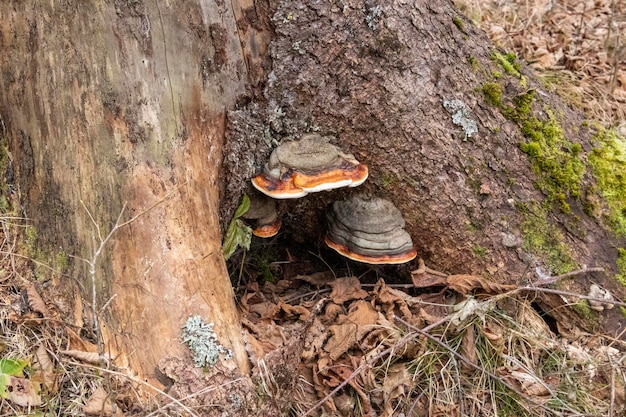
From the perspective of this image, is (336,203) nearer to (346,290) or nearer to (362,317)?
(346,290)

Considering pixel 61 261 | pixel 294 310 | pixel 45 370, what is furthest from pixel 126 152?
pixel 294 310

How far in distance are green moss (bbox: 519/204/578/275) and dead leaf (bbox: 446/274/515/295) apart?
0.30m

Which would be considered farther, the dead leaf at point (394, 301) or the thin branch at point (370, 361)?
the dead leaf at point (394, 301)

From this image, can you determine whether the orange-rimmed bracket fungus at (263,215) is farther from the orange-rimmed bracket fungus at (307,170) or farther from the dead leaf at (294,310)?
the dead leaf at (294,310)

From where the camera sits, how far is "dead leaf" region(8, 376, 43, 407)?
2797mm

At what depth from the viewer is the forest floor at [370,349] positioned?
9.36 feet

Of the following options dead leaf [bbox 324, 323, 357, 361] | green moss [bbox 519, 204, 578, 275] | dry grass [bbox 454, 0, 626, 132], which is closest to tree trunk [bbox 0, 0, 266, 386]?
dead leaf [bbox 324, 323, 357, 361]

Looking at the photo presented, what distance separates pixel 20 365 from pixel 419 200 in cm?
245

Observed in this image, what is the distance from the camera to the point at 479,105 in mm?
3578

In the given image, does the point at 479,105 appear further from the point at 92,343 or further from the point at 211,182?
the point at 92,343

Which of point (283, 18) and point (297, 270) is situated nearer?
point (283, 18)

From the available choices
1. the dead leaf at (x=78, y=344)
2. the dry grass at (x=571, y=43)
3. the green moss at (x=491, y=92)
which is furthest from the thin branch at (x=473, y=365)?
the dry grass at (x=571, y=43)

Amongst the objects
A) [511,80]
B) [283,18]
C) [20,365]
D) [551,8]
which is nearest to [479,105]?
[511,80]

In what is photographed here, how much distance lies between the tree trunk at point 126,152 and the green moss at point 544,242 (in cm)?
196
